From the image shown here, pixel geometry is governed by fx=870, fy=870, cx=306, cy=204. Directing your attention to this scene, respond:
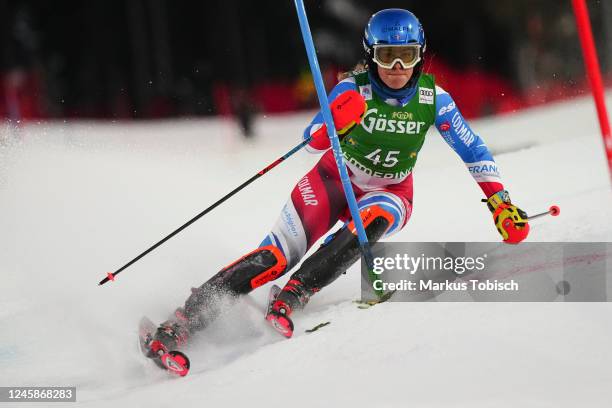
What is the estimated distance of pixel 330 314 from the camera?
4.74 metres

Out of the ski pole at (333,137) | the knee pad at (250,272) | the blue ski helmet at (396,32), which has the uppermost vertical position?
the blue ski helmet at (396,32)

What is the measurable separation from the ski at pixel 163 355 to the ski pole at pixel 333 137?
1.15 metres

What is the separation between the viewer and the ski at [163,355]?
4.28 metres

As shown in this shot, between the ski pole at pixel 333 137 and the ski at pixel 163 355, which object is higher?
the ski pole at pixel 333 137

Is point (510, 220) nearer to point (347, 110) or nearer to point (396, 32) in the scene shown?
point (347, 110)

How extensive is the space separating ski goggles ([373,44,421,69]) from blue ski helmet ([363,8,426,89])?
1.1 inches

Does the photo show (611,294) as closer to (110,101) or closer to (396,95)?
(396,95)

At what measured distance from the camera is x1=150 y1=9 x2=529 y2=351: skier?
4.69 m

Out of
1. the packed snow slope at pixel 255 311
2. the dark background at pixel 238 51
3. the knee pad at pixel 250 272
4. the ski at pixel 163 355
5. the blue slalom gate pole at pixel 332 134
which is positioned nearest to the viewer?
the packed snow slope at pixel 255 311

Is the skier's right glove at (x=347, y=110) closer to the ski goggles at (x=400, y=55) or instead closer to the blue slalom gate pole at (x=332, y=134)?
the blue slalom gate pole at (x=332, y=134)

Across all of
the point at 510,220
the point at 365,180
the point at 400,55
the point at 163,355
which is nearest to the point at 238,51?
the point at 365,180

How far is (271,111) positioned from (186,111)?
115 inches

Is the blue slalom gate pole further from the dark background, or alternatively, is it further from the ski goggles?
the dark background

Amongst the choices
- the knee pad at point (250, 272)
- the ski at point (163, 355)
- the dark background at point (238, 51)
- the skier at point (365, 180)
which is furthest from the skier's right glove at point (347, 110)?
the dark background at point (238, 51)
